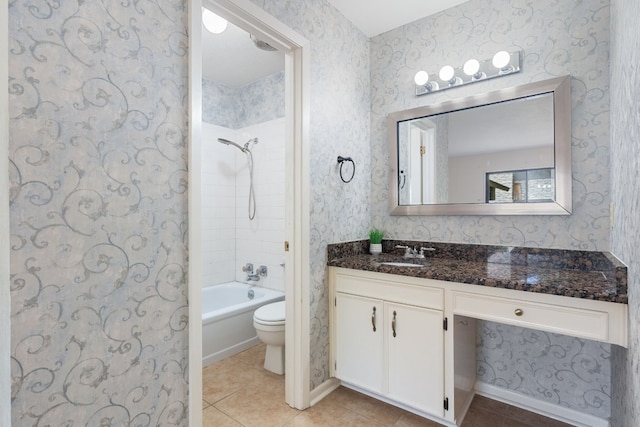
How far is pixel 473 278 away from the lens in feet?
5.24

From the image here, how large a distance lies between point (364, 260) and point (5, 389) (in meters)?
1.79

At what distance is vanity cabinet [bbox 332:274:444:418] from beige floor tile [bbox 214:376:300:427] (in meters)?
0.41

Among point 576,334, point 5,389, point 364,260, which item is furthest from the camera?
point 364,260

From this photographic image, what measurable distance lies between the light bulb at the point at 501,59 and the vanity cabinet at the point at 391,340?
1453 mm

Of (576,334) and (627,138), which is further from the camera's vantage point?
(576,334)

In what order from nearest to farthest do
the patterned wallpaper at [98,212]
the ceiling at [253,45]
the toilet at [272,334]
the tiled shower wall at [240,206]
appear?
1. the patterned wallpaper at [98,212]
2. the ceiling at [253,45]
3. the toilet at [272,334]
4. the tiled shower wall at [240,206]

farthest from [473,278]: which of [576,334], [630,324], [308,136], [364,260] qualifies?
[308,136]

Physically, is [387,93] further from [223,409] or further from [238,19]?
[223,409]

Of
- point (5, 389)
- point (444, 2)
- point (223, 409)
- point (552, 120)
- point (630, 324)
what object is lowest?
point (223, 409)

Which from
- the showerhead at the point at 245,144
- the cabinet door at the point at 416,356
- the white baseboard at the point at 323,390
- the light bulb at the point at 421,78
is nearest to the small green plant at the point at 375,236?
the cabinet door at the point at 416,356

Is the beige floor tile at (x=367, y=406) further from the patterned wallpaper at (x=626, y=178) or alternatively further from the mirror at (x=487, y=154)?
the mirror at (x=487, y=154)

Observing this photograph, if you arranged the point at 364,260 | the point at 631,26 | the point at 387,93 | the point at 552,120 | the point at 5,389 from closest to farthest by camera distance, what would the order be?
the point at 5,389 → the point at 631,26 → the point at 552,120 → the point at 364,260 → the point at 387,93

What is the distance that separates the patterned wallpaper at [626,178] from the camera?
3.38ft

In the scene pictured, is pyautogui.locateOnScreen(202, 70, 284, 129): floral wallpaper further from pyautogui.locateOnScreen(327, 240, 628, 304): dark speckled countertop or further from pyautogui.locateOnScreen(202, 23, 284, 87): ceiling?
pyautogui.locateOnScreen(327, 240, 628, 304): dark speckled countertop
